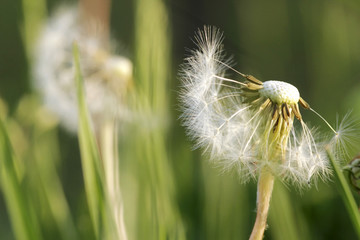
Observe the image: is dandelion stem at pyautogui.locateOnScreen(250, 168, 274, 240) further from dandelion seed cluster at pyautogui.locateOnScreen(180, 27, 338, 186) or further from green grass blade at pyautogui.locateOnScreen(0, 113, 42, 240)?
green grass blade at pyautogui.locateOnScreen(0, 113, 42, 240)

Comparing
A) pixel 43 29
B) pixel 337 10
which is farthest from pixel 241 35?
pixel 43 29

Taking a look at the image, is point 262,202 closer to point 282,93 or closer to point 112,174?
point 282,93

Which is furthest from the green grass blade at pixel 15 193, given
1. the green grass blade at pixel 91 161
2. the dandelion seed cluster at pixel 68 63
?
the dandelion seed cluster at pixel 68 63

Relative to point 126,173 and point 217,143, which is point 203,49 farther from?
point 126,173

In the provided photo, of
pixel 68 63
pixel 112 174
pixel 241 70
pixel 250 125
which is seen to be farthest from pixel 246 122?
pixel 241 70

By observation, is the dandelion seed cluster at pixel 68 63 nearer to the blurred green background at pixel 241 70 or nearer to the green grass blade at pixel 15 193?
the blurred green background at pixel 241 70

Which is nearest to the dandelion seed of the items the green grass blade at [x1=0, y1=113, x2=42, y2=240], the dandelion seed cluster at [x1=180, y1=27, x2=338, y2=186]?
the dandelion seed cluster at [x1=180, y1=27, x2=338, y2=186]

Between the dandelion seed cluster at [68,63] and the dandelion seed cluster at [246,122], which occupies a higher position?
the dandelion seed cluster at [68,63]
